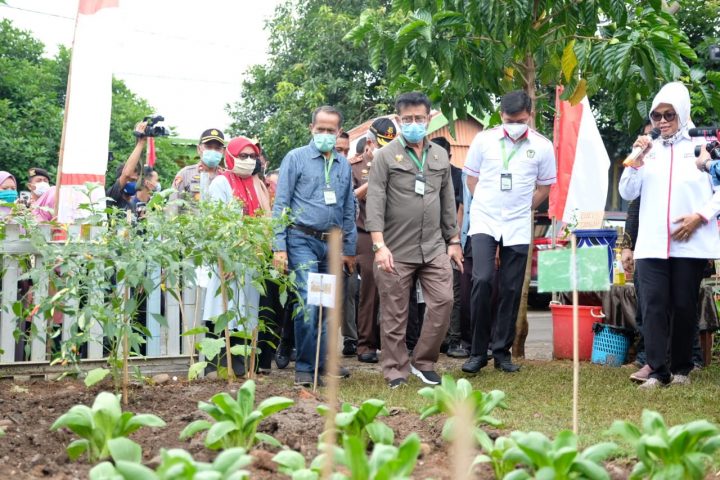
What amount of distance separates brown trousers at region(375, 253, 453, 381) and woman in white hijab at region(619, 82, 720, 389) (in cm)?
139

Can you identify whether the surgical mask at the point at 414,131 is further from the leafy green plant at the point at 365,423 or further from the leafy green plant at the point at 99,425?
the leafy green plant at the point at 99,425

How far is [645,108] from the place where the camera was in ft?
28.6

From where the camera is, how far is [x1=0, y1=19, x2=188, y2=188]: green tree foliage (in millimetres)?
25531

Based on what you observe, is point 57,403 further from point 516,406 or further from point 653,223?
point 653,223

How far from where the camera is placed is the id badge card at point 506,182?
8.02 m

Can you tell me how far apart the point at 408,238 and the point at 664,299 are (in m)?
1.82

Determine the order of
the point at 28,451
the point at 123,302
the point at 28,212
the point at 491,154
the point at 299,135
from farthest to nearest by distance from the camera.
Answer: the point at 299,135
the point at 491,154
the point at 28,212
the point at 123,302
the point at 28,451

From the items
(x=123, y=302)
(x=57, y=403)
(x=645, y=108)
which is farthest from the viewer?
(x=645, y=108)

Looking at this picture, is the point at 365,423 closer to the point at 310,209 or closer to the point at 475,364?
the point at 310,209

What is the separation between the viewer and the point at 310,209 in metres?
7.49

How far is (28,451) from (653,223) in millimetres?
4517

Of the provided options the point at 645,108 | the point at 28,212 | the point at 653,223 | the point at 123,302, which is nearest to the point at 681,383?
the point at 653,223

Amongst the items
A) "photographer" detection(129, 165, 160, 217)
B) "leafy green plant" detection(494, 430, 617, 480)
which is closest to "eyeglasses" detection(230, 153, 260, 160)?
"photographer" detection(129, 165, 160, 217)

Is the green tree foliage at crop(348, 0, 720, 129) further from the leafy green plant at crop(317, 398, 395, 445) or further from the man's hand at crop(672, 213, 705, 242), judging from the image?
the leafy green plant at crop(317, 398, 395, 445)
